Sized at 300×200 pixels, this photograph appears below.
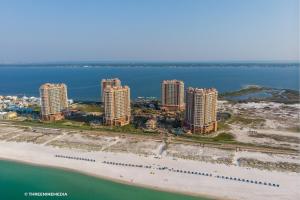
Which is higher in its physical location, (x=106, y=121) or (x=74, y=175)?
(x=106, y=121)

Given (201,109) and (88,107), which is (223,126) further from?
(88,107)

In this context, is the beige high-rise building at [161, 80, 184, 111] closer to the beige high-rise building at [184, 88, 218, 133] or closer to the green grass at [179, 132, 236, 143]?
the beige high-rise building at [184, 88, 218, 133]

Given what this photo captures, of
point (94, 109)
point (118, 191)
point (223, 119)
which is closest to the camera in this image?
point (118, 191)

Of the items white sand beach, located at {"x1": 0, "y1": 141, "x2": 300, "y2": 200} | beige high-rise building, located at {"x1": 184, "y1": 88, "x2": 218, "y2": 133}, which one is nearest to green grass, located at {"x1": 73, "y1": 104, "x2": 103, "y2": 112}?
white sand beach, located at {"x1": 0, "y1": 141, "x2": 300, "y2": 200}

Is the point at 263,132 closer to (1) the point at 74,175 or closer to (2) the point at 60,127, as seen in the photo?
(1) the point at 74,175

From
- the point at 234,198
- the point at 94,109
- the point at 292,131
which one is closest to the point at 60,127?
the point at 94,109

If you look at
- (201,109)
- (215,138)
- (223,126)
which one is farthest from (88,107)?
(215,138)
